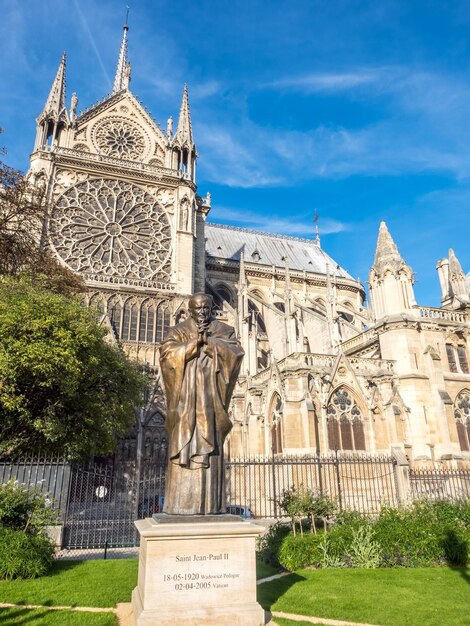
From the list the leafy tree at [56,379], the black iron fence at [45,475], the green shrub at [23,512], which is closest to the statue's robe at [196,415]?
the green shrub at [23,512]

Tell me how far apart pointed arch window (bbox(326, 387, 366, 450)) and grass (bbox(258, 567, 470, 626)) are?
1053 cm

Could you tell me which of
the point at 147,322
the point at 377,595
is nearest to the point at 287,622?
the point at 377,595

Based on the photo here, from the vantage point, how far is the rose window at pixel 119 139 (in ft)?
101

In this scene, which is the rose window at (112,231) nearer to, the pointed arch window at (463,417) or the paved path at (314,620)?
the pointed arch window at (463,417)

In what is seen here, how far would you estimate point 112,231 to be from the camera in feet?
93.3

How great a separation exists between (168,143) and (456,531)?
2958cm

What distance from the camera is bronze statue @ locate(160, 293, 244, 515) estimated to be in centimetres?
504

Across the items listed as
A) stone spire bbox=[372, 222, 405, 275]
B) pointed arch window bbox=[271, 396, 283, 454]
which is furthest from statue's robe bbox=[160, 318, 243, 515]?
stone spire bbox=[372, 222, 405, 275]

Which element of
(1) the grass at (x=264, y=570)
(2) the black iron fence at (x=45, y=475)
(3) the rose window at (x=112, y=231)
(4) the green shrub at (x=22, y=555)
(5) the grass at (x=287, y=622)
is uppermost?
(3) the rose window at (x=112, y=231)

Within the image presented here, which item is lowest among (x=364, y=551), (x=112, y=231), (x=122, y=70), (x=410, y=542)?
(x=364, y=551)

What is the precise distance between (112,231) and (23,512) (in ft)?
70.6

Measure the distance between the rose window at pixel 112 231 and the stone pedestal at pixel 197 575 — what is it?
76.5 ft

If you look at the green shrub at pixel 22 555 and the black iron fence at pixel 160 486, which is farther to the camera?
the black iron fence at pixel 160 486

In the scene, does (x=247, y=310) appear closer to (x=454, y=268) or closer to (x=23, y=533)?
(x=454, y=268)
